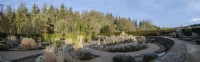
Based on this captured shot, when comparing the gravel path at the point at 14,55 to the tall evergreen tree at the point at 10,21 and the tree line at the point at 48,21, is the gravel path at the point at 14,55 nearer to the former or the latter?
the tree line at the point at 48,21

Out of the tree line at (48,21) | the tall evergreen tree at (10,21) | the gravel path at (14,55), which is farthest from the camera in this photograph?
the tree line at (48,21)

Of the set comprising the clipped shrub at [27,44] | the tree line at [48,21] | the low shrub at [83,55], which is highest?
the tree line at [48,21]

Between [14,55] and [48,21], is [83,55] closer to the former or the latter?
[14,55]

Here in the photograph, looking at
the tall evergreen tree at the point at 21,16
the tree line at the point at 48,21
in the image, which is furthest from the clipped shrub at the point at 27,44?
the tall evergreen tree at the point at 21,16

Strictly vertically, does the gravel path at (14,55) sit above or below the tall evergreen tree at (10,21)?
below

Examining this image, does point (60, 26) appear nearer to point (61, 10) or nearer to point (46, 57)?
point (61, 10)

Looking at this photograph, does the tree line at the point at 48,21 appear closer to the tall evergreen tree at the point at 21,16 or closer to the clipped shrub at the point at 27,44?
the tall evergreen tree at the point at 21,16

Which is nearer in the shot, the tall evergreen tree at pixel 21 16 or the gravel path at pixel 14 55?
the gravel path at pixel 14 55

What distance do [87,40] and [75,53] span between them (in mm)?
15384

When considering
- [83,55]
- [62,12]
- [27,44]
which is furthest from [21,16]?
[83,55]

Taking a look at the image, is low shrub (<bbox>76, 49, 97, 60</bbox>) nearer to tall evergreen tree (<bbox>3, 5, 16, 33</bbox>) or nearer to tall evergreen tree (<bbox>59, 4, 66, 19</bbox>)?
tall evergreen tree (<bbox>3, 5, 16, 33</bbox>)

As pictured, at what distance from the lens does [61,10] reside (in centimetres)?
5903

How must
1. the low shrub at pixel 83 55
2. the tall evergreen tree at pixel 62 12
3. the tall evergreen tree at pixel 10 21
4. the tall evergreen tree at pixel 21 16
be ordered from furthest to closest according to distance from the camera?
1. the tall evergreen tree at pixel 62 12
2. the tall evergreen tree at pixel 21 16
3. the tall evergreen tree at pixel 10 21
4. the low shrub at pixel 83 55

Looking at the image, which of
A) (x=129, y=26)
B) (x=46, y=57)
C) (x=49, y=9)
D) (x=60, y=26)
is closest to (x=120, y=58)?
(x=46, y=57)
